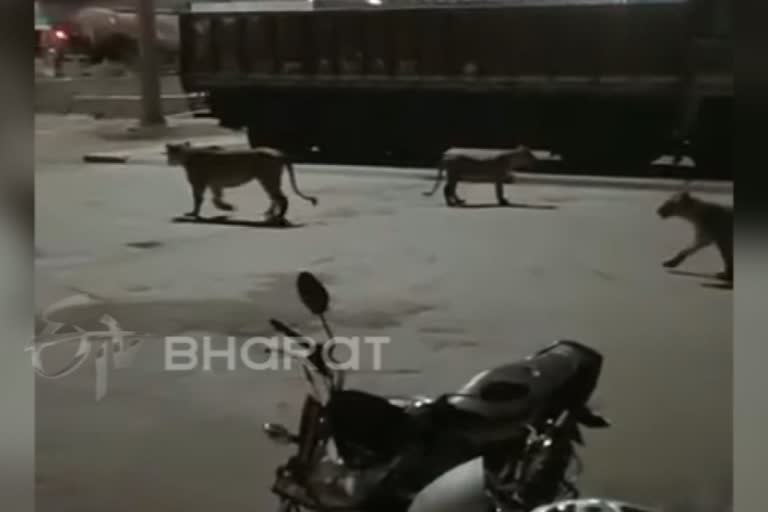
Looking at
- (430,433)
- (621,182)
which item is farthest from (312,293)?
(621,182)

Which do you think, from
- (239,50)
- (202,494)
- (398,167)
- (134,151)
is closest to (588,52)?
(398,167)

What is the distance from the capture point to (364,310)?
3.24 feet

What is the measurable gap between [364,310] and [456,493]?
0.61 ft

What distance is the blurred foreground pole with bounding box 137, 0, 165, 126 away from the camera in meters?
0.99

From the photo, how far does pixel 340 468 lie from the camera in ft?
3.21

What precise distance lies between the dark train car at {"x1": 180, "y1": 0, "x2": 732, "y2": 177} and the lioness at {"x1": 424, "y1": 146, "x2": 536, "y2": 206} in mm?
11

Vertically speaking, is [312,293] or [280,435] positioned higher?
[312,293]

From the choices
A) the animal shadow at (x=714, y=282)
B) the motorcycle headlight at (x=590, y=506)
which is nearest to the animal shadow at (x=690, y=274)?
the animal shadow at (x=714, y=282)

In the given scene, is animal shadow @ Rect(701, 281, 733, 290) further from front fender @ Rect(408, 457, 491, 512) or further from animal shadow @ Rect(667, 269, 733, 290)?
front fender @ Rect(408, 457, 491, 512)

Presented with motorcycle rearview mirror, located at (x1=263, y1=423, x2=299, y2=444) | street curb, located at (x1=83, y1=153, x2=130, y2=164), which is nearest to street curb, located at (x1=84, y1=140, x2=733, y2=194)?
street curb, located at (x1=83, y1=153, x2=130, y2=164)

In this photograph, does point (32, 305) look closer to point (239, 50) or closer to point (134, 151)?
point (134, 151)

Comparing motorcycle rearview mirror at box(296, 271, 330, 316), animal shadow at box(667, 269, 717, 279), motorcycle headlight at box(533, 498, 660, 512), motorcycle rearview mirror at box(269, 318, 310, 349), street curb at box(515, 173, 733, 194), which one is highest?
street curb at box(515, 173, 733, 194)

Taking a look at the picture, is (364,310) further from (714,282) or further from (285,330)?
(714,282)

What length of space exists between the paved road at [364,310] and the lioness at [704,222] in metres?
0.01
